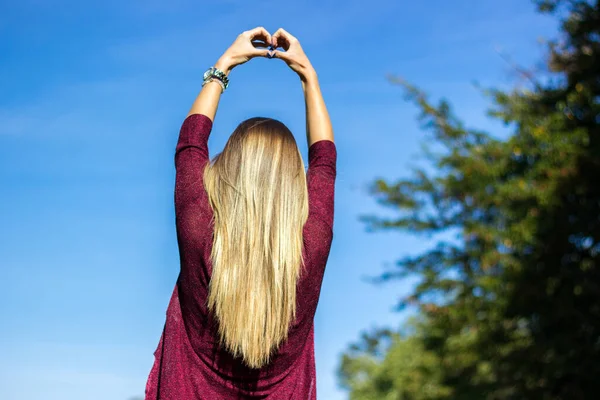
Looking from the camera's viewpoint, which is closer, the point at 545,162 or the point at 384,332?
the point at 545,162

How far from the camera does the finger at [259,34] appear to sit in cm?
216

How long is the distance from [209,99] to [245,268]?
557mm

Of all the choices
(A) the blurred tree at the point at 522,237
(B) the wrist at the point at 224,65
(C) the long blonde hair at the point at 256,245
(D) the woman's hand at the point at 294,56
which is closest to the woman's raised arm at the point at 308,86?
(D) the woman's hand at the point at 294,56

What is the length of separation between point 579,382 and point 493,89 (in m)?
4.49

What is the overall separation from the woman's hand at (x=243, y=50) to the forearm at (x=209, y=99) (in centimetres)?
1

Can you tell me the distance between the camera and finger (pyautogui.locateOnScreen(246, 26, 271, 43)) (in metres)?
2.16

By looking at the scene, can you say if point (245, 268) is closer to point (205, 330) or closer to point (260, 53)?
point (205, 330)

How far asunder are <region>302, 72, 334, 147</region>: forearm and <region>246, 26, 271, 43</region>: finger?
19cm

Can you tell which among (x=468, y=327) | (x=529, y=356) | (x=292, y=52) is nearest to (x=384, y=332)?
(x=468, y=327)

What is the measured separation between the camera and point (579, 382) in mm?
8516

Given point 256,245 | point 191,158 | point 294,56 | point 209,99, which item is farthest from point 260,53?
point 256,245

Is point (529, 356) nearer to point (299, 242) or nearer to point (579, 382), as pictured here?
point (579, 382)

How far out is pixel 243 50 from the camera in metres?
2.13

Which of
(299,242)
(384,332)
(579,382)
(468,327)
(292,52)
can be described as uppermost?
(384,332)
